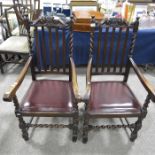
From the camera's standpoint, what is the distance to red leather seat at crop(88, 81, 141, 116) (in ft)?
4.43

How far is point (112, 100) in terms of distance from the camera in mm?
1434

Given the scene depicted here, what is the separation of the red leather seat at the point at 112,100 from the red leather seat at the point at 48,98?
180mm

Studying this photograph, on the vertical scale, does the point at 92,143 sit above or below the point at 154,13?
below

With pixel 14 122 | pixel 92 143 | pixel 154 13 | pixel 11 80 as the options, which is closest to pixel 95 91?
pixel 92 143

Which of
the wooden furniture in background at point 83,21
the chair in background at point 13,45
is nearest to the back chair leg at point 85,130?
the wooden furniture in background at point 83,21

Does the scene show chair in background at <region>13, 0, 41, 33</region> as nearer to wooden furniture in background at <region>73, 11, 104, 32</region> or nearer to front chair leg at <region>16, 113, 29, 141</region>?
wooden furniture in background at <region>73, 11, 104, 32</region>

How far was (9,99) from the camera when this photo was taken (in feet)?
3.75

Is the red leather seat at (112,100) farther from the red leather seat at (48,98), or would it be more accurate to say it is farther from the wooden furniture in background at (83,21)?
the wooden furniture in background at (83,21)

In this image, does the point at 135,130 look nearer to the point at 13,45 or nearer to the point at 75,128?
the point at 75,128

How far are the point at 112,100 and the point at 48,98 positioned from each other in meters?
0.49

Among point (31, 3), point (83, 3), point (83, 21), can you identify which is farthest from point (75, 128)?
point (31, 3)

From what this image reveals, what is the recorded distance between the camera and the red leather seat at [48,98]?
4.45 feet

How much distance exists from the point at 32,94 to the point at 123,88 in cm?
75

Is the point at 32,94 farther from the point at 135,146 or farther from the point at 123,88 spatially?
the point at 135,146
